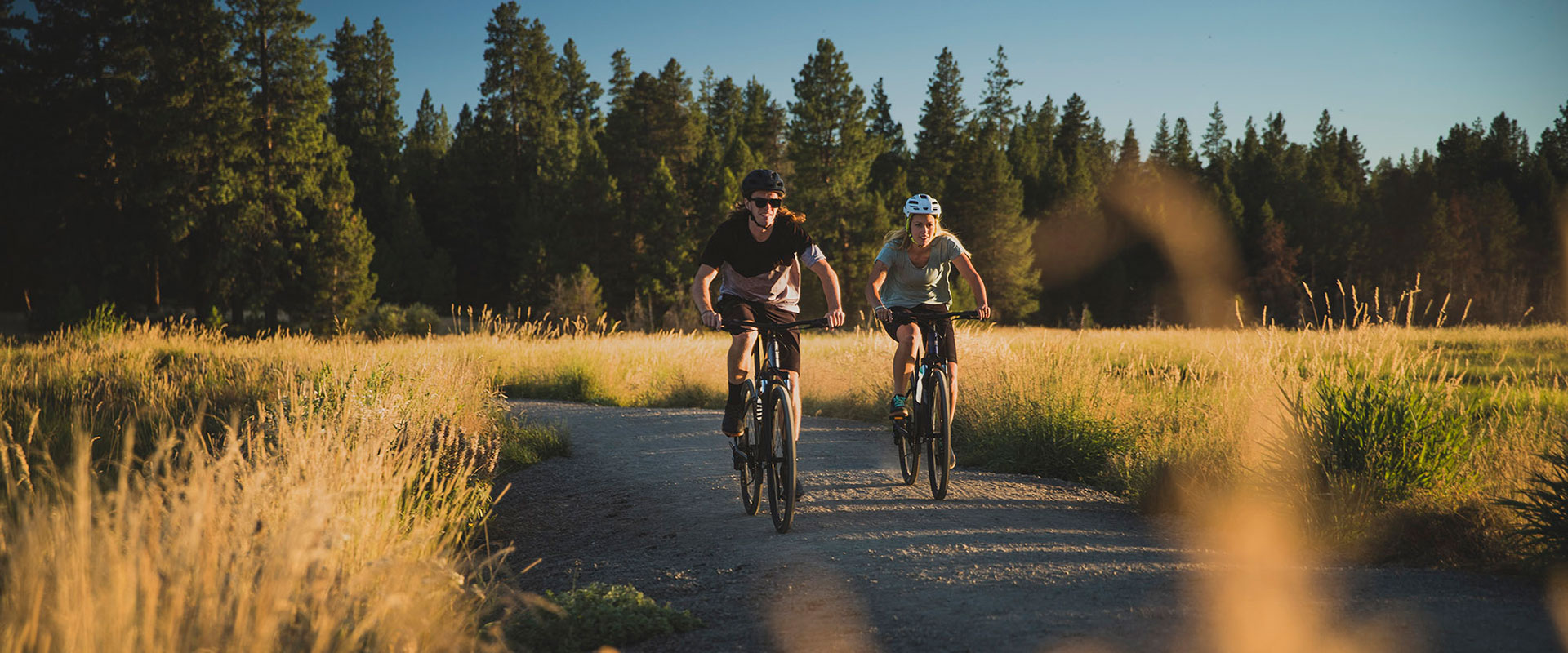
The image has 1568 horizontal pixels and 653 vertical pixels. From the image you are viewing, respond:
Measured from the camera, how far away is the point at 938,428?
6.31 m

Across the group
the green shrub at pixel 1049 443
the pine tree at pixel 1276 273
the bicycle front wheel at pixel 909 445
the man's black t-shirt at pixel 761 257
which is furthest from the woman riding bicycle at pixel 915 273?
the pine tree at pixel 1276 273

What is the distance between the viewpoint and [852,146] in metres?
51.0

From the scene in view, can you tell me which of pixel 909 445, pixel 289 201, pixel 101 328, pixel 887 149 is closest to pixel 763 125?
pixel 887 149

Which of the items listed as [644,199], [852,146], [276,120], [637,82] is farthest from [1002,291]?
[276,120]

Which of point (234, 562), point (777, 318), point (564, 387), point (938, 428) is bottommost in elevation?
point (564, 387)

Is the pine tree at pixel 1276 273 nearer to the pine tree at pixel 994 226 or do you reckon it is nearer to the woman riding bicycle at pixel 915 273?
the pine tree at pixel 994 226

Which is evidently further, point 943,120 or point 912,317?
point 943,120

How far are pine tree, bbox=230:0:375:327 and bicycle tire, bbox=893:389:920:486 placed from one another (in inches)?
1415

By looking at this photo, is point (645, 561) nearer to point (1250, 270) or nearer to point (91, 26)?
point (91, 26)

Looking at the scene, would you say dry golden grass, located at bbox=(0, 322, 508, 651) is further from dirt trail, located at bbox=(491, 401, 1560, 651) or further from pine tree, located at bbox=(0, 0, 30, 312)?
pine tree, located at bbox=(0, 0, 30, 312)

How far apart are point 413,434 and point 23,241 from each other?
5196cm

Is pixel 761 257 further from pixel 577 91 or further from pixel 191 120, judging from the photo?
pixel 577 91

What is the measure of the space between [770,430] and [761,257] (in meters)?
1.09

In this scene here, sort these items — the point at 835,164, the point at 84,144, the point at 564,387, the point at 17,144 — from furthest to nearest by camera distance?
the point at 835,164
the point at 17,144
the point at 84,144
the point at 564,387
